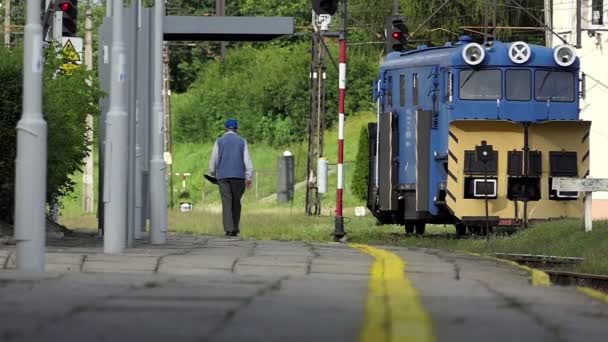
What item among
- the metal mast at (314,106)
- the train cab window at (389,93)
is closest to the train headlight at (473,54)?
the train cab window at (389,93)

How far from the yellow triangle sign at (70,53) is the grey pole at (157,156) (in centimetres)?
283

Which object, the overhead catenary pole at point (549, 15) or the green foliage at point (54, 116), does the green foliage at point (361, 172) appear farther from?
the green foliage at point (54, 116)

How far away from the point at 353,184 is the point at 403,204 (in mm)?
26453

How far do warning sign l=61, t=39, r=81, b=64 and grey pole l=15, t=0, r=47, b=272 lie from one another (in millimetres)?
10509

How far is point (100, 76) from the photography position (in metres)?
20.9

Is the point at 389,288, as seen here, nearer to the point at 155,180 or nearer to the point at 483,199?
the point at 155,180

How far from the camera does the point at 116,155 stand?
47.6 ft

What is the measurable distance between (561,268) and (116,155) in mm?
7566

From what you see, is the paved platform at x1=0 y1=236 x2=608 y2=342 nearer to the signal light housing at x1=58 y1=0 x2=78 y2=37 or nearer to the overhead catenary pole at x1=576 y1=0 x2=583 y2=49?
the signal light housing at x1=58 y1=0 x2=78 y2=37

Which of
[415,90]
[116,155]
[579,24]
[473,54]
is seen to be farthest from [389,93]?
[116,155]

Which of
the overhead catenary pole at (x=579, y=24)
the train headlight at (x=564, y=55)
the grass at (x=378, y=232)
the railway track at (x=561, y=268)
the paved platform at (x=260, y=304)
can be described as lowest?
the railway track at (x=561, y=268)

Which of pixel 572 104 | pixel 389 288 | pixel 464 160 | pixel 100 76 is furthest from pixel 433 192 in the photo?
pixel 389 288

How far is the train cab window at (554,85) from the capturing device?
2636cm

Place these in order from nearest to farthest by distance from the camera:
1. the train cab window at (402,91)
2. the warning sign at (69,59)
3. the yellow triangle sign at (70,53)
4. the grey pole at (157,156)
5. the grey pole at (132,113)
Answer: the grey pole at (132,113) < the grey pole at (157,156) < the warning sign at (69,59) < the yellow triangle sign at (70,53) < the train cab window at (402,91)
